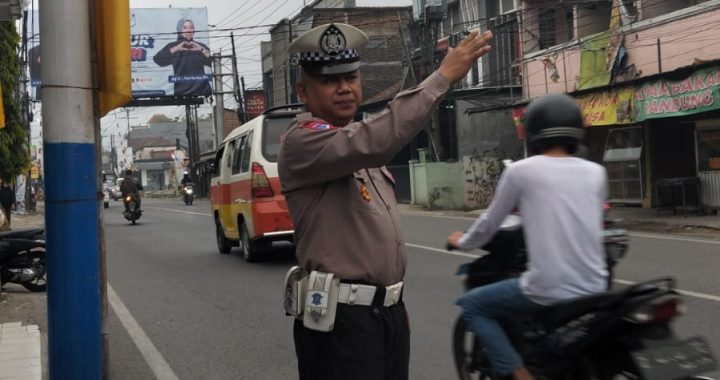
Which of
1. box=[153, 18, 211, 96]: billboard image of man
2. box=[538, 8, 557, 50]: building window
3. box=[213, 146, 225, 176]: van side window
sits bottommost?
box=[213, 146, 225, 176]: van side window

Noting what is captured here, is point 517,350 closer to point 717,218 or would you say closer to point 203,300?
point 203,300

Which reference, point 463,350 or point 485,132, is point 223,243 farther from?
point 485,132

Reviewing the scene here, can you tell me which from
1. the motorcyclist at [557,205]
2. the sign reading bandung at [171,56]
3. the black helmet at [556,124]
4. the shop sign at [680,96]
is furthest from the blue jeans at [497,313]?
the sign reading bandung at [171,56]

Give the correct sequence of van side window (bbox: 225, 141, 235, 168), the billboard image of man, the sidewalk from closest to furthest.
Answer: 1. the sidewalk
2. van side window (bbox: 225, 141, 235, 168)
3. the billboard image of man

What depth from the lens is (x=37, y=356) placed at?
6078 mm

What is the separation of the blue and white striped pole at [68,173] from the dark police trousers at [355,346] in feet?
3.29

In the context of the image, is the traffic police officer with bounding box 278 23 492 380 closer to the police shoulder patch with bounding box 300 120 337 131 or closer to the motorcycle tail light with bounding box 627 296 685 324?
the police shoulder patch with bounding box 300 120 337 131

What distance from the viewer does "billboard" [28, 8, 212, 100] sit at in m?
47.2

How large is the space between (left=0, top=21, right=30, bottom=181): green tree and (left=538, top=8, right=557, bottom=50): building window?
16.0 m

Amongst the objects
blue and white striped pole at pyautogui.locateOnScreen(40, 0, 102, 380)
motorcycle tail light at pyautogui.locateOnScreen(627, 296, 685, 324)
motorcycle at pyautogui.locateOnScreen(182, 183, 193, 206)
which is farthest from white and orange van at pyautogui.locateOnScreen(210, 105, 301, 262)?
motorcycle at pyautogui.locateOnScreen(182, 183, 193, 206)

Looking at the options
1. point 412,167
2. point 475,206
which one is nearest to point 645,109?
point 475,206

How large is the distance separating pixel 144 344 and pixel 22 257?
4.25m

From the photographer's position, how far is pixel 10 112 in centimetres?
1496

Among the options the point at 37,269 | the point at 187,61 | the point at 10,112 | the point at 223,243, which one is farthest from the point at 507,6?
the point at 187,61
